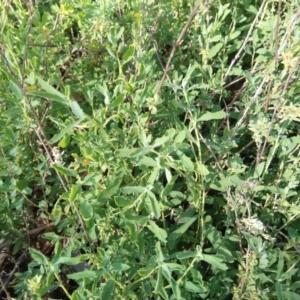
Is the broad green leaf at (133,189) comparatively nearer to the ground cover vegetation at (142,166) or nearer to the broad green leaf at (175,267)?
the ground cover vegetation at (142,166)

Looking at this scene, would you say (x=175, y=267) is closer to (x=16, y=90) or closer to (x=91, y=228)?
(x=91, y=228)

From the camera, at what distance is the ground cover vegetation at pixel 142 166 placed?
1.32 metres

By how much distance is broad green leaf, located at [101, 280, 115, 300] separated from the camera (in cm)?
129

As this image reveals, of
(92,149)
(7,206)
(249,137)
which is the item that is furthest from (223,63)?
(7,206)

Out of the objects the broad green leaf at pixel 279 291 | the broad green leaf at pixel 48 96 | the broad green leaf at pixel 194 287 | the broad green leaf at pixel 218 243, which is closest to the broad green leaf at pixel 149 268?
the broad green leaf at pixel 194 287

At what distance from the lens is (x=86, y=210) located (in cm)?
129

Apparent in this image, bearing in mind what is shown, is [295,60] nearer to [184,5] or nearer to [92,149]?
[92,149]

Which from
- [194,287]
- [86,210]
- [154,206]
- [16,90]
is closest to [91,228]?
[86,210]

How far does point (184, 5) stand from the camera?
6.53ft

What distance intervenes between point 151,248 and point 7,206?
47 cm

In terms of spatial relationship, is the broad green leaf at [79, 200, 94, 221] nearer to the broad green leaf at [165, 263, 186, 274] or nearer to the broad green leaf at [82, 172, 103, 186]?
the broad green leaf at [82, 172, 103, 186]

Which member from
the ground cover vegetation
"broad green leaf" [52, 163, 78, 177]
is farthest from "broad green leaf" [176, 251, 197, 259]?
"broad green leaf" [52, 163, 78, 177]

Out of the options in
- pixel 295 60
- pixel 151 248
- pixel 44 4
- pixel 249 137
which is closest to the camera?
pixel 295 60

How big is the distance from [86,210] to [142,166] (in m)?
0.20
